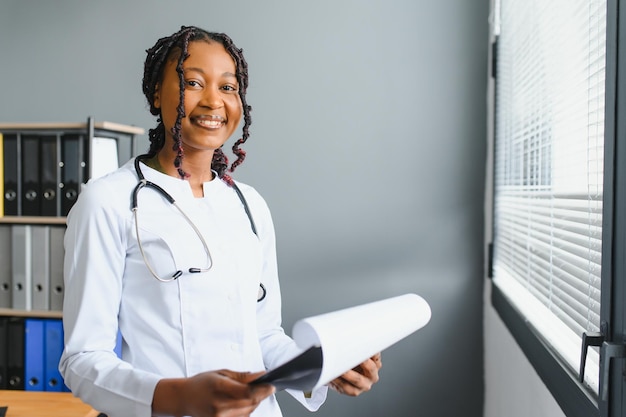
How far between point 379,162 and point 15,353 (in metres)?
1.56

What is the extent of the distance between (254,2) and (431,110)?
84 cm

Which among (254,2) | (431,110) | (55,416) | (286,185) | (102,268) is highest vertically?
(254,2)

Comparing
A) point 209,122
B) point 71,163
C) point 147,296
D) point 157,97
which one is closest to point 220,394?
point 147,296

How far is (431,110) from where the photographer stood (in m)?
2.29

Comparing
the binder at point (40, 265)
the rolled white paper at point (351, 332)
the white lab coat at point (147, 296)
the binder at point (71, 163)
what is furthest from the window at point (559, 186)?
the binder at point (40, 265)

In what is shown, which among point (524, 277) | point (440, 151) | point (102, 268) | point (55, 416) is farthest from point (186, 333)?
point (440, 151)

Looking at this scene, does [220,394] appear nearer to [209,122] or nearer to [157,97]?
[209,122]

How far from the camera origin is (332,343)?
2.42 ft

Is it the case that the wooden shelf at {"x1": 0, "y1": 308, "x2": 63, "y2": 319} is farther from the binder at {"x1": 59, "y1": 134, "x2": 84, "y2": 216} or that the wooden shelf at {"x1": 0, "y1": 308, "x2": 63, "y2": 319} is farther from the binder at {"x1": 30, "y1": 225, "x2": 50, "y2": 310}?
the binder at {"x1": 59, "y1": 134, "x2": 84, "y2": 216}

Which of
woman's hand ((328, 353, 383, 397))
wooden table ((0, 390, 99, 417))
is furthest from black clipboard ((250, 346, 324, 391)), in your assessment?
wooden table ((0, 390, 99, 417))

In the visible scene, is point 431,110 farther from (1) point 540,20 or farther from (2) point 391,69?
(1) point 540,20

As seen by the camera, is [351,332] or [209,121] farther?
[209,121]

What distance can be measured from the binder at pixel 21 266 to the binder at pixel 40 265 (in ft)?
0.05

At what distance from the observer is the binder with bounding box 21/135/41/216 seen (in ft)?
6.97
